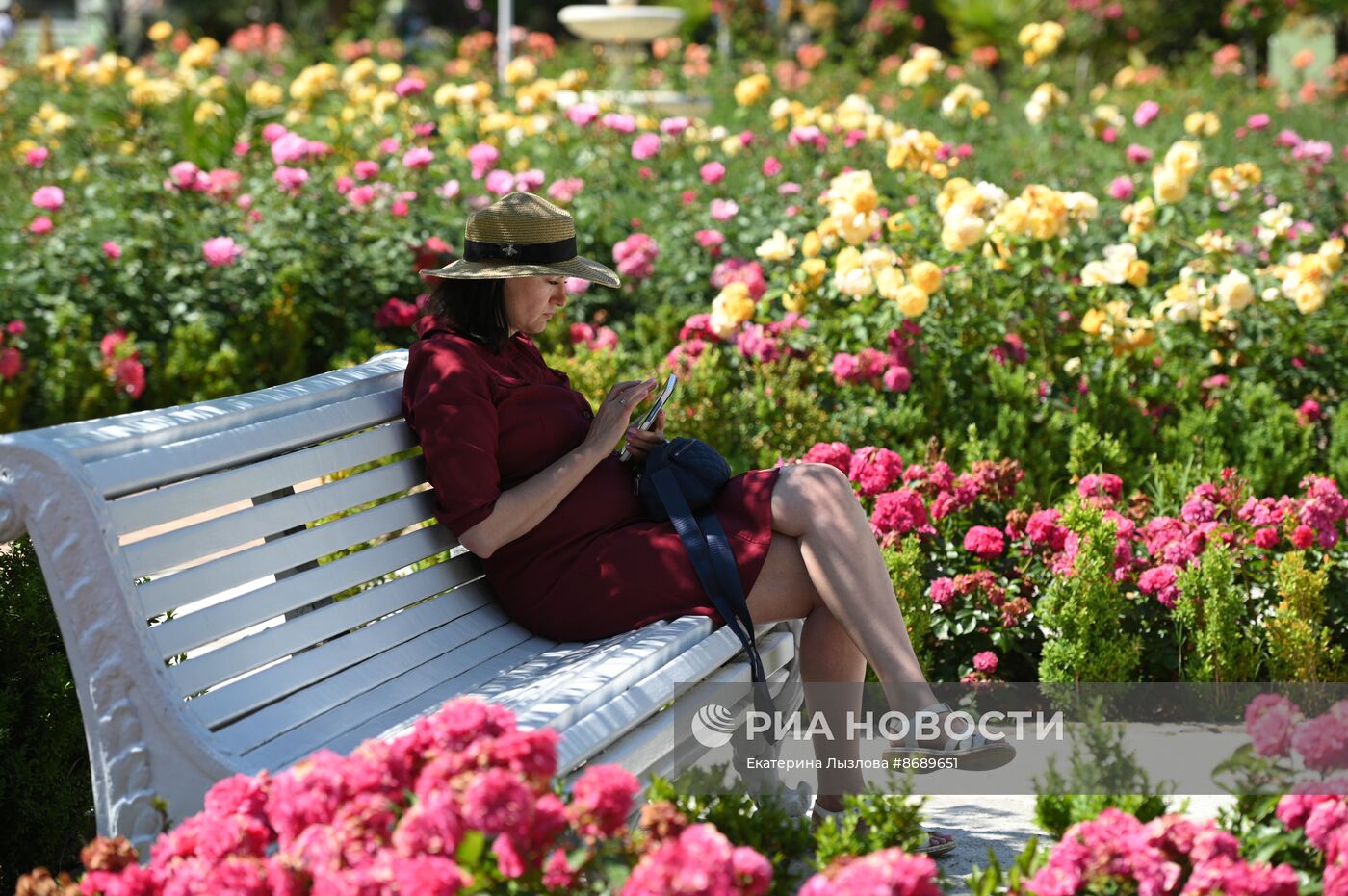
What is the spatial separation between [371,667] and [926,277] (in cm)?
250

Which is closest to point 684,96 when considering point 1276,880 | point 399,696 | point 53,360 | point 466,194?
point 466,194

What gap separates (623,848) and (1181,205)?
5.14m

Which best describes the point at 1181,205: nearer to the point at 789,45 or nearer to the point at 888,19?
the point at 888,19

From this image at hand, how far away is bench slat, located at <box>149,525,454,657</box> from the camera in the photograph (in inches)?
93.0

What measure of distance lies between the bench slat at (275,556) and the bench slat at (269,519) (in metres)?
0.02

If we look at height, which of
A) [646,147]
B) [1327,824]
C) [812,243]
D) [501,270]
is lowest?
[1327,824]

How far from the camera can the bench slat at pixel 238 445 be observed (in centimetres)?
231

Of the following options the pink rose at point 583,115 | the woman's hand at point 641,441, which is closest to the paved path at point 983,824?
A: the woman's hand at point 641,441

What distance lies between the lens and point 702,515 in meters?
3.04

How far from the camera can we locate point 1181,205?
6.27m

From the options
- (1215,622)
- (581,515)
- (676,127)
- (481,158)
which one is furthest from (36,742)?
(676,127)

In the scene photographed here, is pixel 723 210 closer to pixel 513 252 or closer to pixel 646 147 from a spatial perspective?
pixel 646 147

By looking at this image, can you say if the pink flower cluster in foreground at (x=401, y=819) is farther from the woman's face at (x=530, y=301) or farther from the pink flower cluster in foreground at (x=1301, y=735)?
the woman's face at (x=530, y=301)

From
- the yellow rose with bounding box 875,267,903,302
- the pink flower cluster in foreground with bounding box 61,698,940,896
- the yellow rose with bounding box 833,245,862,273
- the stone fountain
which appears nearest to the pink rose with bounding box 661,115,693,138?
the yellow rose with bounding box 833,245,862,273
